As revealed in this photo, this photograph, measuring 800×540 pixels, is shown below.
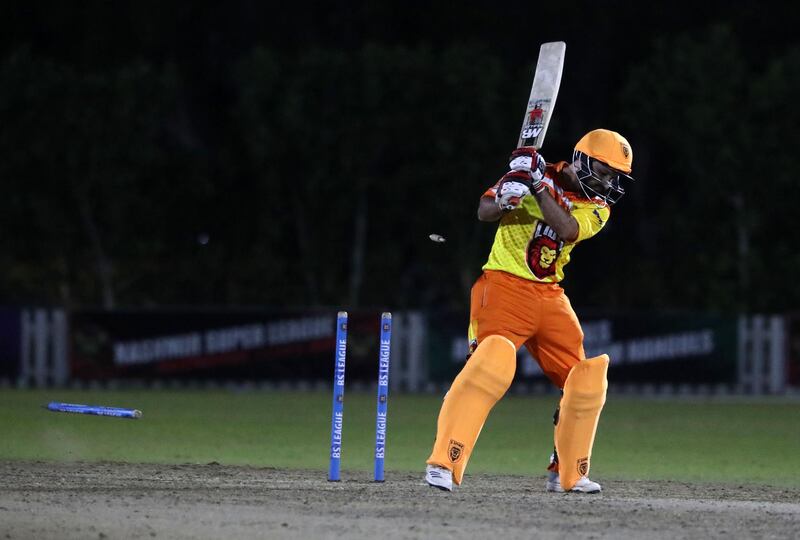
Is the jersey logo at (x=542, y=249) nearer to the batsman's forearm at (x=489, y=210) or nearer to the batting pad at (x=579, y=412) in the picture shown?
the batsman's forearm at (x=489, y=210)

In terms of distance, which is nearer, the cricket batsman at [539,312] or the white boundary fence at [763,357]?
the cricket batsman at [539,312]

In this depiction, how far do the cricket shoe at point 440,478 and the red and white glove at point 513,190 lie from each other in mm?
1367

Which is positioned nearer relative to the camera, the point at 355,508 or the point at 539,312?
the point at 355,508

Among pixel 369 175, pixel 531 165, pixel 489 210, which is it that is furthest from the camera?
pixel 369 175

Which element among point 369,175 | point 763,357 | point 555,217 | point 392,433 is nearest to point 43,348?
point 392,433

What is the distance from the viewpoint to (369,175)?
23.9m

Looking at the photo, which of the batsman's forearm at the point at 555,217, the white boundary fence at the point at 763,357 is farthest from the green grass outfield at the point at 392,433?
the batsman's forearm at the point at 555,217

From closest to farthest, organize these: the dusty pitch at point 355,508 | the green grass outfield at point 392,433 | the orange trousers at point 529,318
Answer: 1. the dusty pitch at point 355,508
2. the orange trousers at point 529,318
3. the green grass outfield at point 392,433

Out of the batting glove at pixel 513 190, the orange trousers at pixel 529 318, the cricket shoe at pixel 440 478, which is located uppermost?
the batting glove at pixel 513 190

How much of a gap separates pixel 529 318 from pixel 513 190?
0.77 meters

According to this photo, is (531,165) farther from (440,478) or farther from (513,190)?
(440,478)

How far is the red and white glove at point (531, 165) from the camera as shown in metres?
7.55

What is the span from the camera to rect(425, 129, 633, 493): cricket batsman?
7.60 metres

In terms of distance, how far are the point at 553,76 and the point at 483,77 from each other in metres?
15.1
